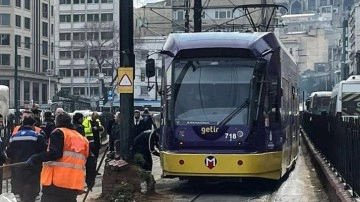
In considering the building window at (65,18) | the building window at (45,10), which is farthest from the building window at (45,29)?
the building window at (65,18)

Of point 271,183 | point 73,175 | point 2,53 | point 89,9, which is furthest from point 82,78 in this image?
point 73,175

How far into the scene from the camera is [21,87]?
99250 mm

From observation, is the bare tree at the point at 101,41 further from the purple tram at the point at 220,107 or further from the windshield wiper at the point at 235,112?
the windshield wiper at the point at 235,112

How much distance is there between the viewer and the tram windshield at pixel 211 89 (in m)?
17.8

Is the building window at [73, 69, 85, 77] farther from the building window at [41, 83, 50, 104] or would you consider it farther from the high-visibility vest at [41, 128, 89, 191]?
the high-visibility vest at [41, 128, 89, 191]

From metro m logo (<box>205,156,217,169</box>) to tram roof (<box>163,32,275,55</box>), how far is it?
2.44 m

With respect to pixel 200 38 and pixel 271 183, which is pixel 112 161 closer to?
pixel 200 38

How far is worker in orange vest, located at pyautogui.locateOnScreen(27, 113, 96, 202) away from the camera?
32.6 feet

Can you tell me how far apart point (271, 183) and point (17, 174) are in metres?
8.21

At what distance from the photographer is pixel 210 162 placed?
17.3 m

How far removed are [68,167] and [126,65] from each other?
7.49 meters

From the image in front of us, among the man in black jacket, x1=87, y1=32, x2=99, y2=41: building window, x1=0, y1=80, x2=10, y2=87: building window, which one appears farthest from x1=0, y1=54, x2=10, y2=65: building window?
the man in black jacket

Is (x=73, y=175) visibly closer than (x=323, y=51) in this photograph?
Yes

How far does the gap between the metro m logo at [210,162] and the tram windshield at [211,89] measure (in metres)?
0.80
